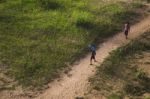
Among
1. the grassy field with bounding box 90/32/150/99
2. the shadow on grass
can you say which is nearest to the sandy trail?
the grassy field with bounding box 90/32/150/99

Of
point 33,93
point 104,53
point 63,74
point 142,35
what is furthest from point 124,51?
point 33,93

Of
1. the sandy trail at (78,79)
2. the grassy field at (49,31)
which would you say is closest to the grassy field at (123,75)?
the sandy trail at (78,79)

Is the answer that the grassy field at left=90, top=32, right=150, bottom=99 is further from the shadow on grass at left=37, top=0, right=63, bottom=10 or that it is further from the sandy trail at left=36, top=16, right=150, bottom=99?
the shadow on grass at left=37, top=0, right=63, bottom=10

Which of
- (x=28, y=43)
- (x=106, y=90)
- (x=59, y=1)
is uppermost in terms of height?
(x=59, y=1)

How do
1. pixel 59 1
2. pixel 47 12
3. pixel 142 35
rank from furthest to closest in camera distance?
pixel 59 1 < pixel 47 12 < pixel 142 35

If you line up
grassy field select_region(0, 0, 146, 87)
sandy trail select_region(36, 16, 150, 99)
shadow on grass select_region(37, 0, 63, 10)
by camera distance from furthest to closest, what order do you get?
shadow on grass select_region(37, 0, 63, 10), grassy field select_region(0, 0, 146, 87), sandy trail select_region(36, 16, 150, 99)

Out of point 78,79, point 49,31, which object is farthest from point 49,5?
point 78,79

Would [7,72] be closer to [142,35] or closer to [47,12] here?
[47,12]
